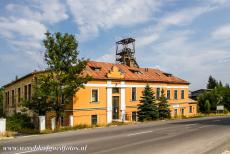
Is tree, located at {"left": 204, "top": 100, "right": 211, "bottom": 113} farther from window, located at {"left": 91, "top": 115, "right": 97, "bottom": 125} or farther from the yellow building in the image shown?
window, located at {"left": 91, "top": 115, "right": 97, "bottom": 125}

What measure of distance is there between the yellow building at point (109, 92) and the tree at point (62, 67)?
6742mm

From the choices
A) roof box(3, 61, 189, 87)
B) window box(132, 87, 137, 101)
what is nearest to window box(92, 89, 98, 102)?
roof box(3, 61, 189, 87)

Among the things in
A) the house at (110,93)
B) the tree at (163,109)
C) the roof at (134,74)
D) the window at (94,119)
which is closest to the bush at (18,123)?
the house at (110,93)

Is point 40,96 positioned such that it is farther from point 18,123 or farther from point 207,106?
point 207,106

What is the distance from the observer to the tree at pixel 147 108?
4162cm

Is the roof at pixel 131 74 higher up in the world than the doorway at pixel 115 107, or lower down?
higher up

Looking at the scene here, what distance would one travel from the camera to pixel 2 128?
24.4m

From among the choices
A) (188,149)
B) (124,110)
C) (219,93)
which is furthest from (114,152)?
(219,93)

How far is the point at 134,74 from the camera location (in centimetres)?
4647

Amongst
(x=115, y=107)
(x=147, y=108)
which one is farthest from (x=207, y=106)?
(x=115, y=107)

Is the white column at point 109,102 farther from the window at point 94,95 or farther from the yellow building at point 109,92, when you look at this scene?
the window at point 94,95

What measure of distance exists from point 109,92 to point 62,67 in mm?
12989

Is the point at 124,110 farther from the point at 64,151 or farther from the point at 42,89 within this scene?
the point at 64,151

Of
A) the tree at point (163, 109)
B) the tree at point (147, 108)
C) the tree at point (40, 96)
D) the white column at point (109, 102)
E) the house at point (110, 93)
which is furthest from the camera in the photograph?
the tree at point (163, 109)
